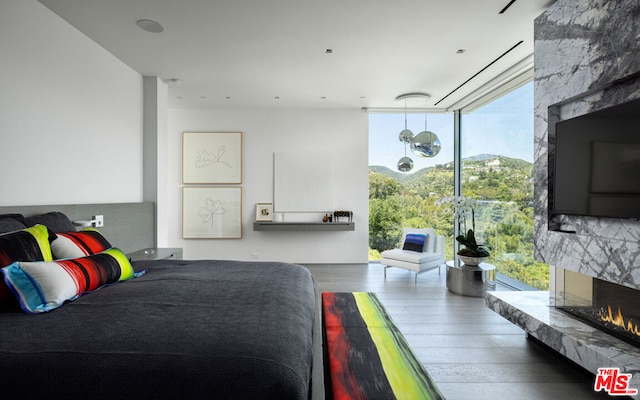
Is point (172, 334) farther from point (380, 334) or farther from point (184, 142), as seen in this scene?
point (184, 142)

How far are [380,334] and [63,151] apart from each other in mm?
3103

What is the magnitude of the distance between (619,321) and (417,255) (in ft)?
8.68

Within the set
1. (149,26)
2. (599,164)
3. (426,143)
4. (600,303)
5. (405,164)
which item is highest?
(149,26)

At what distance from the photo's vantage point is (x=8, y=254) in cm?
157

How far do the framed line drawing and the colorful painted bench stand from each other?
148 inches

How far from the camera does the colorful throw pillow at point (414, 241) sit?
15.9 feet

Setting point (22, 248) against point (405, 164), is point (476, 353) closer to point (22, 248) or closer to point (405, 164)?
point (22, 248)

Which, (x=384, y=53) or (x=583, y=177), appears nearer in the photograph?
(x=583, y=177)

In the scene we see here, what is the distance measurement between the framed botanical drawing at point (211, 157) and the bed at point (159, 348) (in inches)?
165

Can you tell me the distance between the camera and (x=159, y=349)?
1078mm

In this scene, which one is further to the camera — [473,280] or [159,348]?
[473,280]

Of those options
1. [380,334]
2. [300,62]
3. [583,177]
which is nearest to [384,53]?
[300,62]

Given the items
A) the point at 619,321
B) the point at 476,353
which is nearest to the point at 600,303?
the point at 619,321

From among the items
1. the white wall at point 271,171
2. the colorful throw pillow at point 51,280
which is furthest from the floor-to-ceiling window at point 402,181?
the colorful throw pillow at point 51,280
